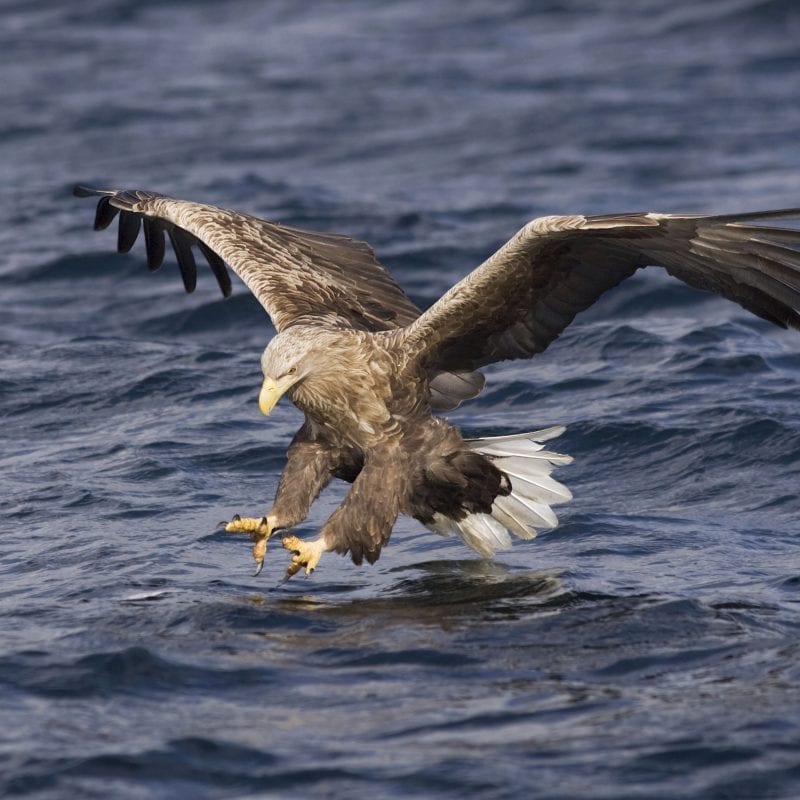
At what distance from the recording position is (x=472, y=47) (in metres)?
18.2

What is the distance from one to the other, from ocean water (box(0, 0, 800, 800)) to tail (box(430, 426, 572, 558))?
12 cm

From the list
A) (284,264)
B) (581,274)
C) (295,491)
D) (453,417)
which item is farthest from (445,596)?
(453,417)

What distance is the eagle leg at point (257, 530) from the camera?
6.61m

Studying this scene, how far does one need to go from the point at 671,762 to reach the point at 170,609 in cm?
218

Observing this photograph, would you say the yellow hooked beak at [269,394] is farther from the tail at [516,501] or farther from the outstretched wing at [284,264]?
the tail at [516,501]

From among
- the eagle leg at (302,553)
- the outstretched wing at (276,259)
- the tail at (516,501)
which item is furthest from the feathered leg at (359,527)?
the outstretched wing at (276,259)

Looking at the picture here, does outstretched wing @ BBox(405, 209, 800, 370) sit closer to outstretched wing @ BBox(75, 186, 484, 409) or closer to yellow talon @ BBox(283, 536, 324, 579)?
outstretched wing @ BBox(75, 186, 484, 409)

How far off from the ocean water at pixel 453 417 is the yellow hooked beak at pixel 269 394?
2.54 ft

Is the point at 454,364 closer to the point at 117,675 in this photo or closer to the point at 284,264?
the point at 284,264

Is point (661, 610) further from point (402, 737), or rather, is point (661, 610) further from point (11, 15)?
point (11, 15)

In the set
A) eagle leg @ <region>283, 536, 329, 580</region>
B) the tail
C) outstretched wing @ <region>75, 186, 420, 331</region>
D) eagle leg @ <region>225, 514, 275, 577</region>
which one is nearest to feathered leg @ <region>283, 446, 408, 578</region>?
eagle leg @ <region>283, 536, 329, 580</region>

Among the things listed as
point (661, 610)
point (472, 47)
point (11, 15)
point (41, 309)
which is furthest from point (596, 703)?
point (11, 15)

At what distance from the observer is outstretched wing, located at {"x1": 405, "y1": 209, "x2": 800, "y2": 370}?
6191mm

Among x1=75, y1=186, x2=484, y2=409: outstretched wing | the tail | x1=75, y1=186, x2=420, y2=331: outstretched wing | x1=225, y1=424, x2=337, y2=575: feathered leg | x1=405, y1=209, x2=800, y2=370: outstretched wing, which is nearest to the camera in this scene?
x1=405, y1=209, x2=800, y2=370: outstretched wing
